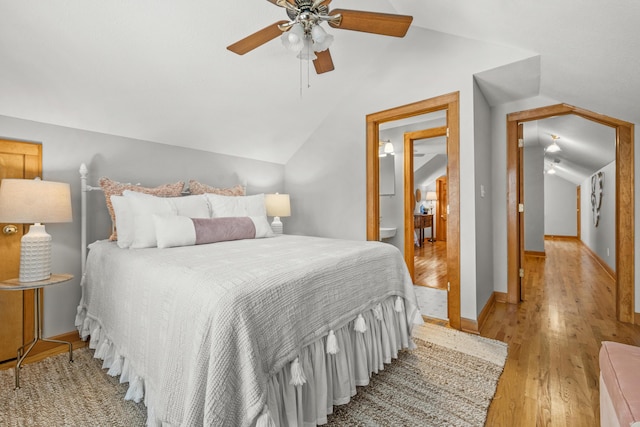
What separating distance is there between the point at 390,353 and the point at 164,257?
1.53 metres

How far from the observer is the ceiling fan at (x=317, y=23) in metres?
1.60

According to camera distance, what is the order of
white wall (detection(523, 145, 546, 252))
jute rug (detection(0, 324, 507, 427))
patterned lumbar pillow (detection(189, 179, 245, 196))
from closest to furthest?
jute rug (detection(0, 324, 507, 427)) → patterned lumbar pillow (detection(189, 179, 245, 196)) → white wall (detection(523, 145, 546, 252))

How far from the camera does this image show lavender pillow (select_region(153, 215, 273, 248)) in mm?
2025

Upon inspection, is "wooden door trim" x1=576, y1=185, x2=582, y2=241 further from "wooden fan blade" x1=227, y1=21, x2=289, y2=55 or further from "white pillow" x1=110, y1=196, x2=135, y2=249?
"white pillow" x1=110, y1=196, x2=135, y2=249

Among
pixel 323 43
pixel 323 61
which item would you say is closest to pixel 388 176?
pixel 323 61

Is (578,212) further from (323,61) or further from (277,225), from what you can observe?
(323,61)

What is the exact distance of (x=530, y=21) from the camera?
183 centimetres

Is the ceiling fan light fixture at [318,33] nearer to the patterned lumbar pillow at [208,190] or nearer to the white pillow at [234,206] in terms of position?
the white pillow at [234,206]

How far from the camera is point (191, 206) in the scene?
246 cm

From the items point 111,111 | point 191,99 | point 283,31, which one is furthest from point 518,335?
point 111,111

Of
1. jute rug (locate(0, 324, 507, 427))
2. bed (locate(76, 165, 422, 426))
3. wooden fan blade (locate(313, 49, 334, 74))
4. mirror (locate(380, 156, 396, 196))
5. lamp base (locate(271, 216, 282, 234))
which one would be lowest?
jute rug (locate(0, 324, 507, 427))

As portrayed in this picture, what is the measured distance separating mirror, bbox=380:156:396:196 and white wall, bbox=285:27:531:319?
48.8 inches

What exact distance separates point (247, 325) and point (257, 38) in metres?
1.74

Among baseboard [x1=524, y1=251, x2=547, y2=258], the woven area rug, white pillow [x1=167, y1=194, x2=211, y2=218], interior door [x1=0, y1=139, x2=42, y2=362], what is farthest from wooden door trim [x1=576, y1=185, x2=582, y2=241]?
interior door [x1=0, y1=139, x2=42, y2=362]
